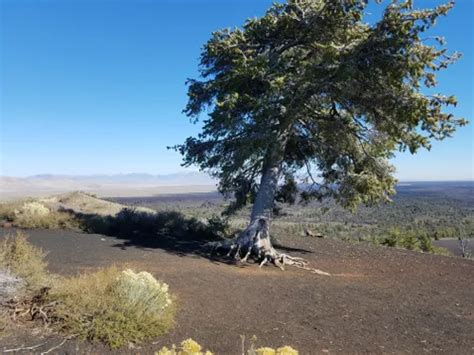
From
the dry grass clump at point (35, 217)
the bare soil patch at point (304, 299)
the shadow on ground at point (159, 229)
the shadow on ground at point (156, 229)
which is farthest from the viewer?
the dry grass clump at point (35, 217)

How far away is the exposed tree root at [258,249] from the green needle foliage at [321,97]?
202 cm

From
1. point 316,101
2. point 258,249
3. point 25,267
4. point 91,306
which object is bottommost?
point 258,249

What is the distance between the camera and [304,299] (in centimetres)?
866

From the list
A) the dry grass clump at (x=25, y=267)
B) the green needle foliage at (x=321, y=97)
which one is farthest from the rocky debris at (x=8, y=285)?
the green needle foliage at (x=321, y=97)

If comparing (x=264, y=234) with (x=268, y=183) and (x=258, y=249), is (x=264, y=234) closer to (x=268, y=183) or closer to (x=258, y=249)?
(x=258, y=249)

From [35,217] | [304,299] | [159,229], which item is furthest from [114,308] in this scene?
[35,217]

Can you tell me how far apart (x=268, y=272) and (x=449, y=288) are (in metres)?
4.34

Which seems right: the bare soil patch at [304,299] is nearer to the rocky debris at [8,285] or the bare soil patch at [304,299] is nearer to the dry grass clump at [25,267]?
the rocky debris at [8,285]

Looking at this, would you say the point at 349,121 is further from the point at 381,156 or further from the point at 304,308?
the point at 304,308

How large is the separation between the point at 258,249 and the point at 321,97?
4.94 metres

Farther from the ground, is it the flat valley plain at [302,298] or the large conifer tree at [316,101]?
the large conifer tree at [316,101]

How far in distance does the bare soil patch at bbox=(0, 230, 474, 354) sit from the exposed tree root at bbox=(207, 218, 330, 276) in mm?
588

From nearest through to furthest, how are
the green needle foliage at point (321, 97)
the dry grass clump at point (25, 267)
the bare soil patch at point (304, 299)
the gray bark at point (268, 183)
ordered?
the bare soil patch at point (304, 299)
the dry grass clump at point (25, 267)
the green needle foliage at point (321, 97)
the gray bark at point (268, 183)

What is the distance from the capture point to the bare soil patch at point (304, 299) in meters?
6.38
